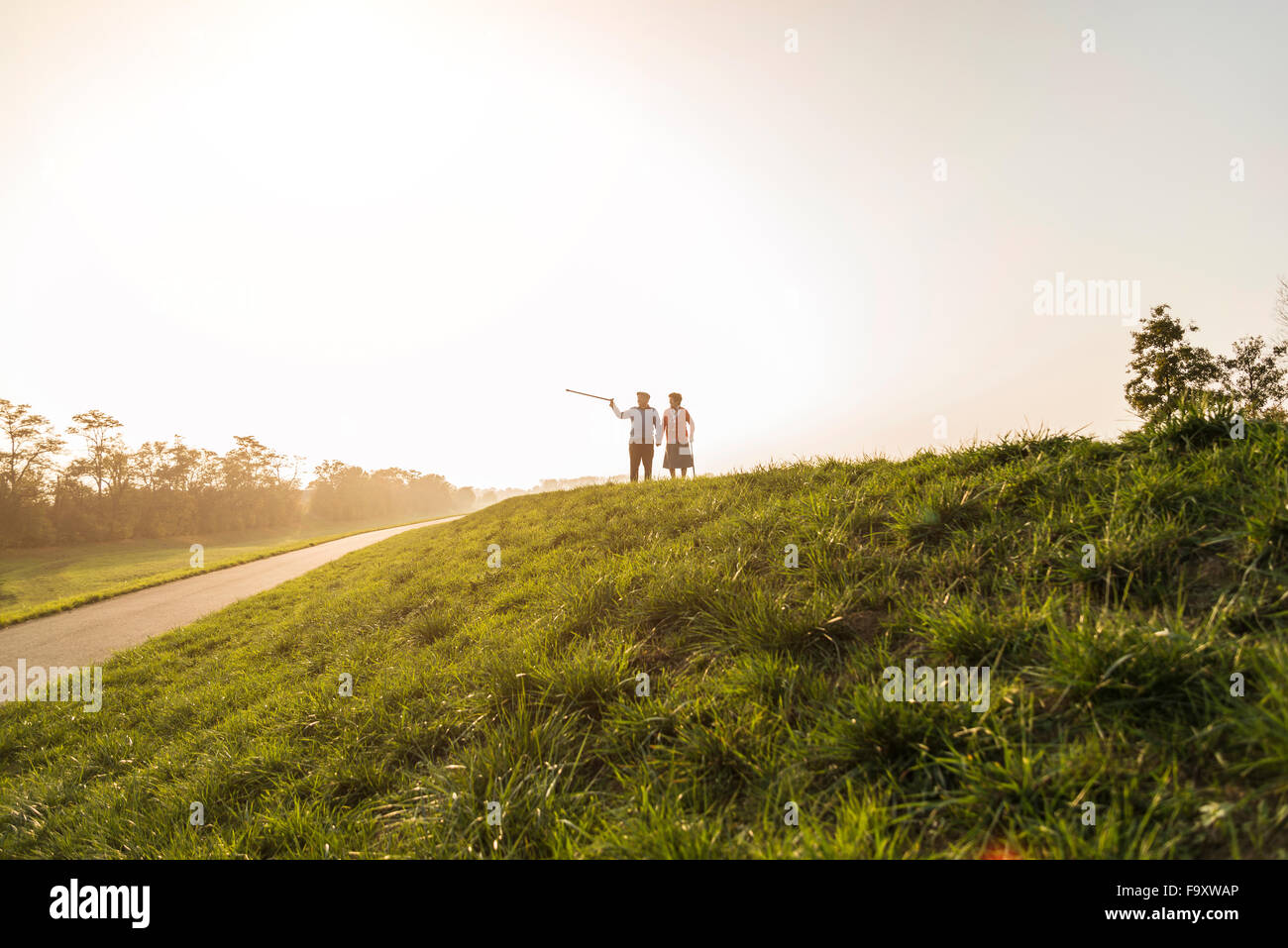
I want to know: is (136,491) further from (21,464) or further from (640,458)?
(640,458)

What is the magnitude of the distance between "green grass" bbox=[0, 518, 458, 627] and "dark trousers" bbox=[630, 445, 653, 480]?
20799 millimetres

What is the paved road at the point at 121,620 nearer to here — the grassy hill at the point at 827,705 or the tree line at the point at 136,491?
the grassy hill at the point at 827,705

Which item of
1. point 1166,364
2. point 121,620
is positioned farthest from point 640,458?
point 1166,364

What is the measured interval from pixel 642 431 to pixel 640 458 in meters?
0.87

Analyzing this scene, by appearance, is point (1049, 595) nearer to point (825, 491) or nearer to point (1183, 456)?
point (1183, 456)

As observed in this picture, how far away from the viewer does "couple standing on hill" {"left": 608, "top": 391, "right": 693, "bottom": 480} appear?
15159mm

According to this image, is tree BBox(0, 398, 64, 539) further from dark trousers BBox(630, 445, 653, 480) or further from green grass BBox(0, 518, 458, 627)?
dark trousers BBox(630, 445, 653, 480)

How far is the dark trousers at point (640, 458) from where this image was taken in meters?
15.7

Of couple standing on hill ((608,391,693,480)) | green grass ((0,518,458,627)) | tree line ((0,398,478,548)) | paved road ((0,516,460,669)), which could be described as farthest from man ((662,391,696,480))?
tree line ((0,398,478,548))

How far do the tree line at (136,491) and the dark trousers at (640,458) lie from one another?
6197 centimetres

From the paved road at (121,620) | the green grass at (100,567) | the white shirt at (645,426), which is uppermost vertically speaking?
the white shirt at (645,426)

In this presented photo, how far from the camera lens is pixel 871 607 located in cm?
357

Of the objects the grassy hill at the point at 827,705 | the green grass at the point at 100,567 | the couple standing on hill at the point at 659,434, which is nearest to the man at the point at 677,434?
the couple standing on hill at the point at 659,434
